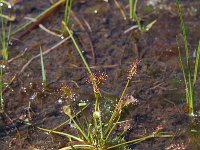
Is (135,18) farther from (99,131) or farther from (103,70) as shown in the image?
(99,131)

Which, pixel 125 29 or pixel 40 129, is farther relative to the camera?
pixel 125 29

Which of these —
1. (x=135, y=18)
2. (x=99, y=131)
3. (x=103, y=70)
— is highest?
(x=135, y=18)

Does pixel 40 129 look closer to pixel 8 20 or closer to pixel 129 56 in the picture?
pixel 129 56

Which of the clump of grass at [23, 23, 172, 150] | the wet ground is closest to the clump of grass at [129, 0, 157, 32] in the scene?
the wet ground

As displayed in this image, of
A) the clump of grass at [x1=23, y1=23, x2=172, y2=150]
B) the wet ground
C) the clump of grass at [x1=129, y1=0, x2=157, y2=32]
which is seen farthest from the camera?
the clump of grass at [x1=129, y1=0, x2=157, y2=32]

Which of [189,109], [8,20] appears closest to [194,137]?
[189,109]

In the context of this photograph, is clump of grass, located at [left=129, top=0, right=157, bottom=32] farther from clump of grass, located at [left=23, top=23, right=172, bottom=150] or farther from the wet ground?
clump of grass, located at [left=23, top=23, right=172, bottom=150]

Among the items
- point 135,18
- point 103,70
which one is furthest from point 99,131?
point 135,18

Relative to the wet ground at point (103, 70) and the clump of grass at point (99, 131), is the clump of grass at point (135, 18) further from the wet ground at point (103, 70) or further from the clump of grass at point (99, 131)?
Answer: the clump of grass at point (99, 131)

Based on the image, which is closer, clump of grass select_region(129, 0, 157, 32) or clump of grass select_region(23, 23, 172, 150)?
clump of grass select_region(23, 23, 172, 150)
